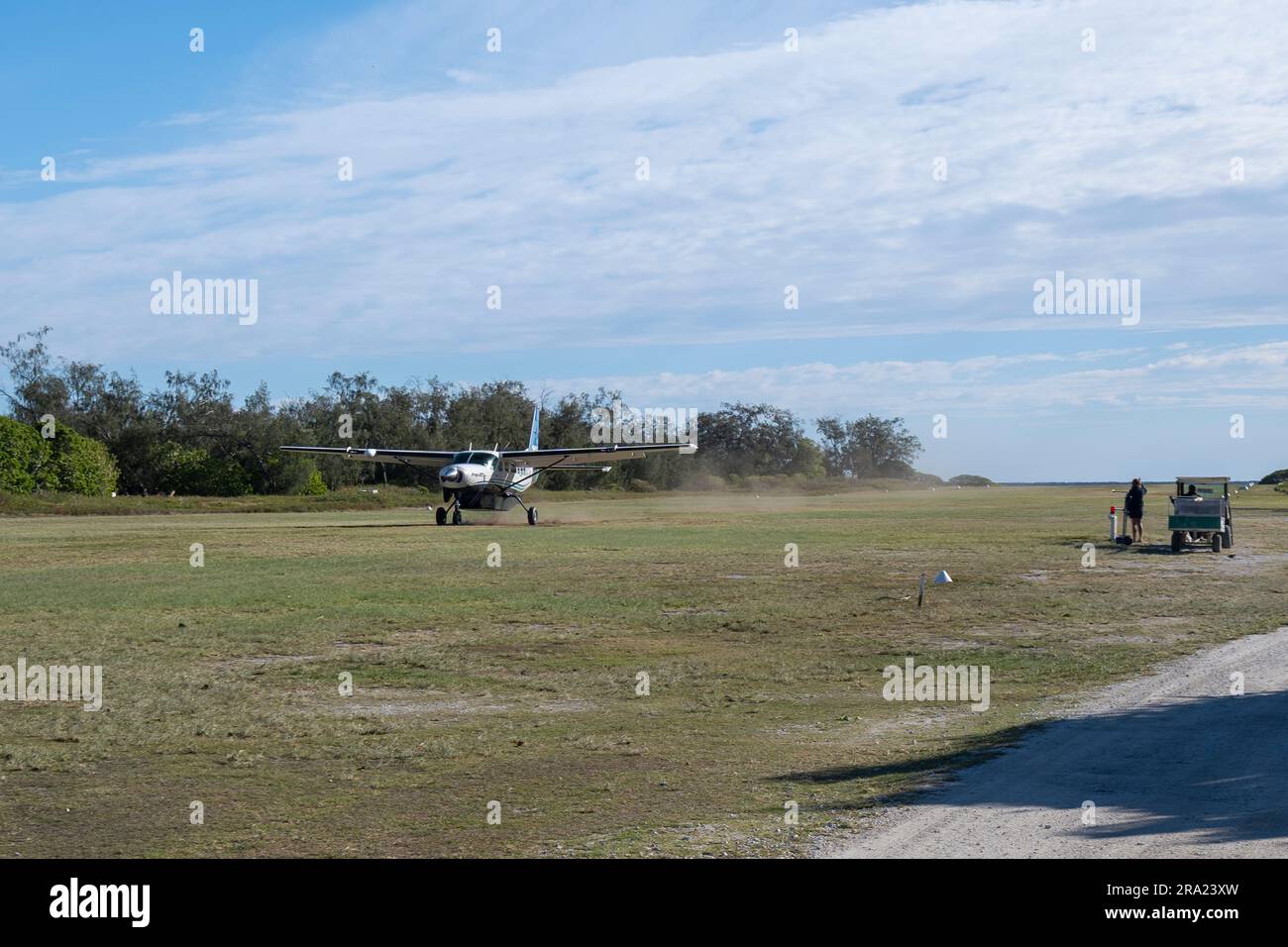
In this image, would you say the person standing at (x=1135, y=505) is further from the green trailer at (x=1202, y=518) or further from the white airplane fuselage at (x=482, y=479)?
the white airplane fuselage at (x=482, y=479)

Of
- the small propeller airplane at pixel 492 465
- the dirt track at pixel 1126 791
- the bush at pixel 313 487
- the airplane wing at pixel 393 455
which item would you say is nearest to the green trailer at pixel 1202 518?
the small propeller airplane at pixel 492 465

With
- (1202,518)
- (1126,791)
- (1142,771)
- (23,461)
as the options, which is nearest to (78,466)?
(23,461)

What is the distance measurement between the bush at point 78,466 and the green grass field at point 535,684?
160 feet

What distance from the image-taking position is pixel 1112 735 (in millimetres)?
9688

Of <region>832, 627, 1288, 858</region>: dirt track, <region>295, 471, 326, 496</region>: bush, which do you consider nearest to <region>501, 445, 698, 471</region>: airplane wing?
<region>832, 627, 1288, 858</region>: dirt track

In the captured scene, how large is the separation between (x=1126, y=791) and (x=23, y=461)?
74.9 meters

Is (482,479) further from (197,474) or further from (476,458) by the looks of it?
(197,474)

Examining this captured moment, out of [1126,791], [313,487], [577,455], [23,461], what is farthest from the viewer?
[313,487]

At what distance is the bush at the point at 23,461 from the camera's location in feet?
230

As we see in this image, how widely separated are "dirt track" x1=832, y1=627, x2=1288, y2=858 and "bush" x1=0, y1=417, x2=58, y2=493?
70379 millimetres

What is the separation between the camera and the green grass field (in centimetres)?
766

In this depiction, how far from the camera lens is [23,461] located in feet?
233
